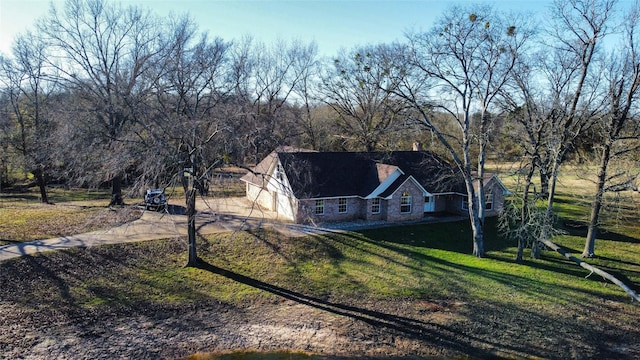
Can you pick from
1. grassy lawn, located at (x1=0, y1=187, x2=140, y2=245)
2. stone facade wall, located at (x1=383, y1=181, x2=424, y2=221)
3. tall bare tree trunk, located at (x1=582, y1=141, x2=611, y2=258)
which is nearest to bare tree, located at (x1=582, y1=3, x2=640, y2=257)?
tall bare tree trunk, located at (x1=582, y1=141, x2=611, y2=258)

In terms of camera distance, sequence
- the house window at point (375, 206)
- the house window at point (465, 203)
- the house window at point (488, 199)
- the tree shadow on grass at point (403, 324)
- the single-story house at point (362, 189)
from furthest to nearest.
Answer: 1. the house window at point (488, 199)
2. the house window at point (465, 203)
3. the house window at point (375, 206)
4. the single-story house at point (362, 189)
5. the tree shadow on grass at point (403, 324)

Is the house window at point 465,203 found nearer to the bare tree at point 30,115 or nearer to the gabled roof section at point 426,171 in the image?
the gabled roof section at point 426,171

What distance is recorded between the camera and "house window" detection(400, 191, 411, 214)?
25875mm

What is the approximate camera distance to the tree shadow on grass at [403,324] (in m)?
12.8

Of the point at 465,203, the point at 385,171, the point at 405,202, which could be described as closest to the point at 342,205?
the point at 385,171

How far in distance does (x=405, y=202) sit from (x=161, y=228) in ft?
46.4

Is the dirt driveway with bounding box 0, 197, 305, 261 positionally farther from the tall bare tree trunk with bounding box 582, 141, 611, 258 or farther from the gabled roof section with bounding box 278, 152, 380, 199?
the tall bare tree trunk with bounding box 582, 141, 611, 258

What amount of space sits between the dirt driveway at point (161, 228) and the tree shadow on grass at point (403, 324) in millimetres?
3362

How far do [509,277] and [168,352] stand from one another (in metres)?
13.8

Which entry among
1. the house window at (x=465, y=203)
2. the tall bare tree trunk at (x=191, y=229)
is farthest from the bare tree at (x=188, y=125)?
the house window at (x=465, y=203)

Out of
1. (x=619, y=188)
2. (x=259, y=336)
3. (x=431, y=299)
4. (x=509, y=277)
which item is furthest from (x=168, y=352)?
(x=619, y=188)

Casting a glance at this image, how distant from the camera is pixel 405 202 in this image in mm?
26062

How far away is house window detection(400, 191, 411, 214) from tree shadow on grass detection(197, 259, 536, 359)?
459 inches

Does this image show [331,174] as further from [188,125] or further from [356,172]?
[188,125]
